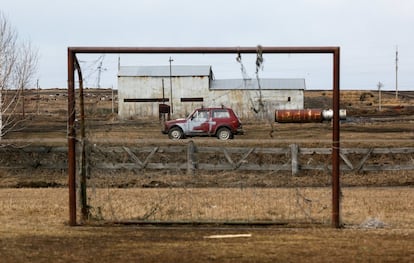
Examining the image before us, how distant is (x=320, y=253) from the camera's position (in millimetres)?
7449

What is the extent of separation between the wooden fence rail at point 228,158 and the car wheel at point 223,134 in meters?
0.50

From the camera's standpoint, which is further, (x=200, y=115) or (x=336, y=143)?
(x=200, y=115)

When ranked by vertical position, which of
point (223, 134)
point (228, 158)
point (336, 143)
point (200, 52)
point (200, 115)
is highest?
point (200, 52)

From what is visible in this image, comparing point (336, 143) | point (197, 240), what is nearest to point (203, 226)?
point (197, 240)

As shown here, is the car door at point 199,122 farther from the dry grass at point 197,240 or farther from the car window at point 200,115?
the dry grass at point 197,240

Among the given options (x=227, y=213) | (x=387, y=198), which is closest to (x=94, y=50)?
(x=227, y=213)

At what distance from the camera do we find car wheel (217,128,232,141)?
60.3 ft

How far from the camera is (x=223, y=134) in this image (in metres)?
19.0

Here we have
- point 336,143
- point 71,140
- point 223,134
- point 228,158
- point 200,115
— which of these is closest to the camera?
point 336,143

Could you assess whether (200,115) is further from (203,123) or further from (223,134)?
(223,134)

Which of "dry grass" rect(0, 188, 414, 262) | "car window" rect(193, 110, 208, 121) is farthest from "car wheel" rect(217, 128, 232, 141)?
"dry grass" rect(0, 188, 414, 262)

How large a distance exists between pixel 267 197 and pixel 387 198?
9.05ft

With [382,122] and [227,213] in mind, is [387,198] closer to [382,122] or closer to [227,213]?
[227,213]

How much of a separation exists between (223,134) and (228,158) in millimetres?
3636
